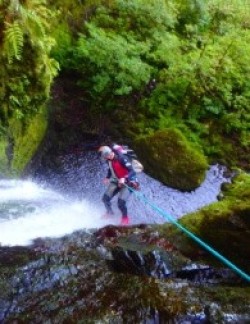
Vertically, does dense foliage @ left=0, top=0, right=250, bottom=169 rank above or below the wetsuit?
above

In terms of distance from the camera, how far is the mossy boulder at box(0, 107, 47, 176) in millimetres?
7961

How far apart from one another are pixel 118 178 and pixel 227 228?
2476mm

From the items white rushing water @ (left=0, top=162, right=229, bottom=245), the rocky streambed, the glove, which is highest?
the glove

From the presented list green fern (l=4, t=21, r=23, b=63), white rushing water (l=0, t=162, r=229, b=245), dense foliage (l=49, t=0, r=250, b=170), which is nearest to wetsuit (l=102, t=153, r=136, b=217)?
white rushing water (l=0, t=162, r=229, b=245)

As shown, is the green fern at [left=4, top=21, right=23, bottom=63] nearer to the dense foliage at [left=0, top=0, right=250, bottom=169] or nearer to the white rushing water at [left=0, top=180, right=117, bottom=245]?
the white rushing water at [left=0, top=180, right=117, bottom=245]

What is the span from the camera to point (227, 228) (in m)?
6.20

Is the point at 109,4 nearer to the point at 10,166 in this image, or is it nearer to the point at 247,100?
the point at 247,100

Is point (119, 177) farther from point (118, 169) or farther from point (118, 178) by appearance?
point (118, 169)

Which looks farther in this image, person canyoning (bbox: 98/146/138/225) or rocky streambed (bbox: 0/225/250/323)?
person canyoning (bbox: 98/146/138/225)

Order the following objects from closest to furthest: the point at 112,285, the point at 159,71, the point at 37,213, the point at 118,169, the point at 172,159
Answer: the point at 112,285 → the point at 37,213 → the point at 118,169 → the point at 172,159 → the point at 159,71

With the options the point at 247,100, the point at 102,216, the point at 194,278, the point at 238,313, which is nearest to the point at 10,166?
the point at 102,216

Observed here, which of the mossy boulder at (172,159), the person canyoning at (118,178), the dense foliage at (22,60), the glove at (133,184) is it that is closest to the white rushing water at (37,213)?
the person canyoning at (118,178)

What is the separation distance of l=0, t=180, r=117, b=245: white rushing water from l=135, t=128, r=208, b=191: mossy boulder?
6.68 feet

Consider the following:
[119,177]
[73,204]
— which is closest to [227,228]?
[119,177]
